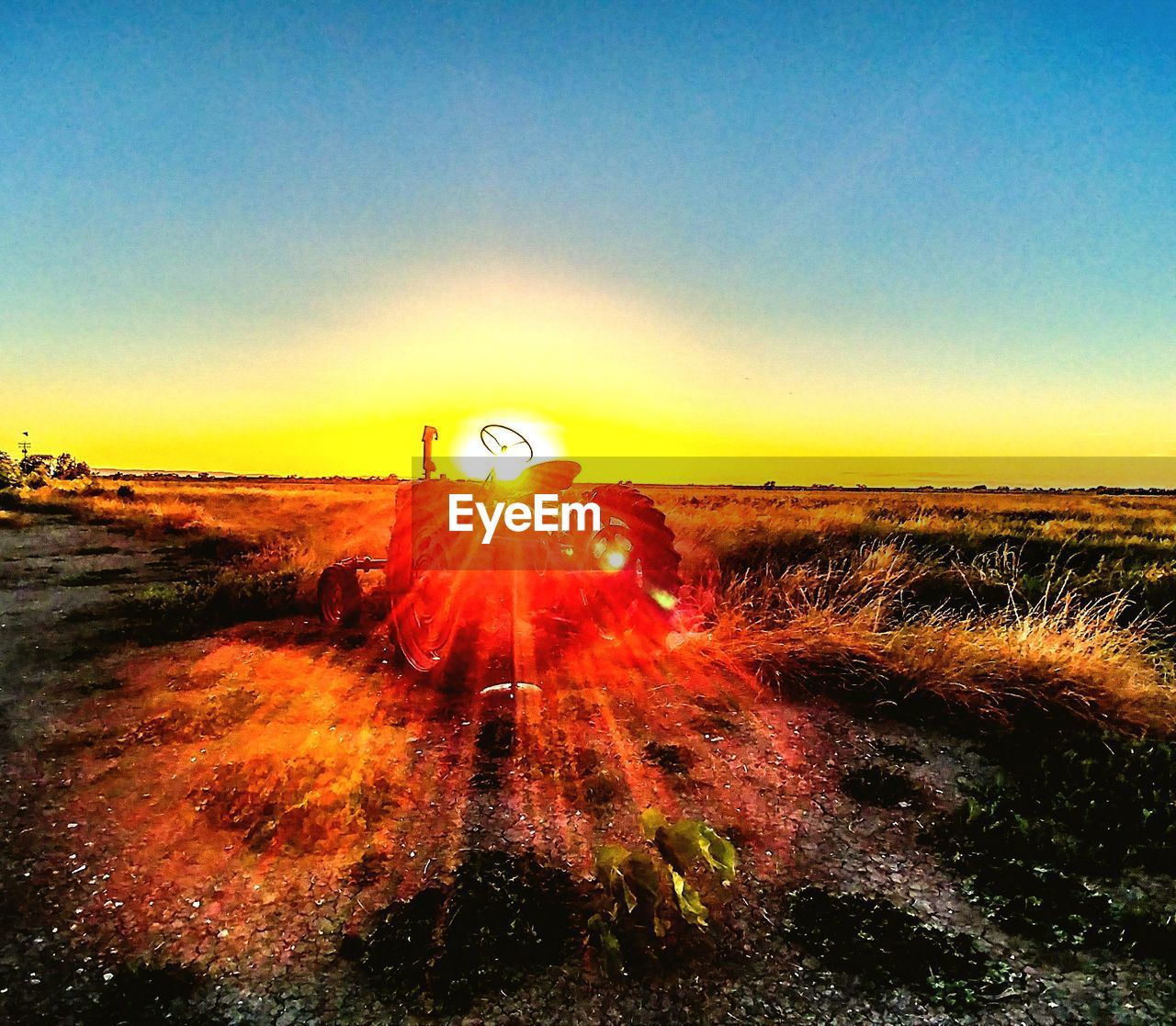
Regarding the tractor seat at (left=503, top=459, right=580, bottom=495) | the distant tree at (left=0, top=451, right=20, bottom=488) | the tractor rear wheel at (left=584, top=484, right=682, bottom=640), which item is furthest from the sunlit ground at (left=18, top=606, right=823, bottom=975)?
the distant tree at (left=0, top=451, right=20, bottom=488)

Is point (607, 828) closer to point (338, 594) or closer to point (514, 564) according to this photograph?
point (514, 564)

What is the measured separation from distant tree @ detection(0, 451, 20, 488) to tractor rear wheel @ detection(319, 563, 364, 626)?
36.6 m

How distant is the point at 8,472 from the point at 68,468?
44.6 ft

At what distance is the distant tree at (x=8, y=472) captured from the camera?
3347cm

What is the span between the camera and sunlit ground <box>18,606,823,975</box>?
365cm

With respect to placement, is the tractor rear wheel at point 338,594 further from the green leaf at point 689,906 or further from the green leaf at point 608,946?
the green leaf at point 689,906

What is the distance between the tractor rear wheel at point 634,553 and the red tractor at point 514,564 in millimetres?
11

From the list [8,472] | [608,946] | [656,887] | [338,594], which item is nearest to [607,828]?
[656,887]

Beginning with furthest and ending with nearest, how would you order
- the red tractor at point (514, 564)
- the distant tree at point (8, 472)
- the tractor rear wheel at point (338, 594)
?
the distant tree at point (8, 472) < the tractor rear wheel at point (338, 594) < the red tractor at point (514, 564)

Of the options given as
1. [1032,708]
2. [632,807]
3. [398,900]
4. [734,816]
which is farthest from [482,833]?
[1032,708]

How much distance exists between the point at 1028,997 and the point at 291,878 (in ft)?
12.6

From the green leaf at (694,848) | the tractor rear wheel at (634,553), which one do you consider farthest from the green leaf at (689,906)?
the tractor rear wheel at (634,553)

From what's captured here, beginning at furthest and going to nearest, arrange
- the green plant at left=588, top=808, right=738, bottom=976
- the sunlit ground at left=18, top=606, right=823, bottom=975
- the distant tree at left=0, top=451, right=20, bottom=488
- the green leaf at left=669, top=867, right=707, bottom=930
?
the distant tree at left=0, top=451, right=20, bottom=488, the sunlit ground at left=18, top=606, right=823, bottom=975, the green leaf at left=669, top=867, right=707, bottom=930, the green plant at left=588, top=808, right=738, bottom=976

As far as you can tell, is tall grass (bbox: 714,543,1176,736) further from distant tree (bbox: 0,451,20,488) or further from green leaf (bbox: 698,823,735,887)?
distant tree (bbox: 0,451,20,488)
